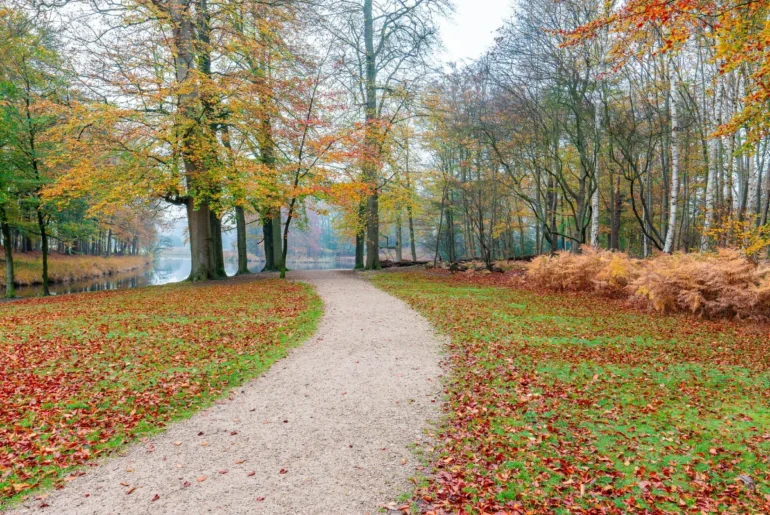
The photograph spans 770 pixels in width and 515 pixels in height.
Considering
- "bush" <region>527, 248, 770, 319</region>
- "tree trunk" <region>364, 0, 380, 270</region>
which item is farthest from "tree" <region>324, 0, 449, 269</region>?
"bush" <region>527, 248, 770, 319</region>

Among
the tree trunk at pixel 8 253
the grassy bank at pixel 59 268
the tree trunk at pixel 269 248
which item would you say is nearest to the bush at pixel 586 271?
the tree trunk at pixel 269 248

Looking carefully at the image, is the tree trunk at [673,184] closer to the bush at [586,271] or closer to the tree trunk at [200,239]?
the bush at [586,271]

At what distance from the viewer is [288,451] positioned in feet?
12.3

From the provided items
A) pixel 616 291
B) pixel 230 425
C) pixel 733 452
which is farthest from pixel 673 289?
pixel 230 425

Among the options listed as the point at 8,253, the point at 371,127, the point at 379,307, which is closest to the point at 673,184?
the point at 379,307

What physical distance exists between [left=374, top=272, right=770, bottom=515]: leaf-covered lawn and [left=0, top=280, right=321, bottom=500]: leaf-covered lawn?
3120mm

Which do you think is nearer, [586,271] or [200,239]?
[586,271]

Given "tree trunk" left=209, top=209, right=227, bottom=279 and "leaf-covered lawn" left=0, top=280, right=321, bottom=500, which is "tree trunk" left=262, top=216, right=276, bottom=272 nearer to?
"tree trunk" left=209, top=209, right=227, bottom=279

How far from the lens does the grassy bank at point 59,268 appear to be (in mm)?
22172

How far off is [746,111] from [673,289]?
169 inches

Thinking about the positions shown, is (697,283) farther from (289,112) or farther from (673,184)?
(289,112)

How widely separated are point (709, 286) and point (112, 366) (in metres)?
11.5

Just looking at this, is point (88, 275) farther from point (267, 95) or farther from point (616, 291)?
point (616, 291)

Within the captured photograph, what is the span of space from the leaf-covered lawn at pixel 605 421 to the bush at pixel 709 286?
21.7 inches
